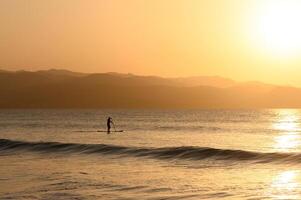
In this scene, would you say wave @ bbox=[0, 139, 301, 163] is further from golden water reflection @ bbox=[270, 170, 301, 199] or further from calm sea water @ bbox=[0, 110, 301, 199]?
golden water reflection @ bbox=[270, 170, 301, 199]

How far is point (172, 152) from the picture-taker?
36500 mm

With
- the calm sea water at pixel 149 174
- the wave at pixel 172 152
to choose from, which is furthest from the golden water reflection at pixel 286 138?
the calm sea water at pixel 149 174

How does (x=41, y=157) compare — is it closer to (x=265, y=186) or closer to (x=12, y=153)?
(x=12, y=153)

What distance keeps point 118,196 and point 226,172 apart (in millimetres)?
8417

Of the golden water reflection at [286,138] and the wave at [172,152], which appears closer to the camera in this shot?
the wave at [172,152]

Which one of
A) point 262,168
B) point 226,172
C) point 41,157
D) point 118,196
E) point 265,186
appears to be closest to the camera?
point 118,196

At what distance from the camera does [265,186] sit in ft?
67.5

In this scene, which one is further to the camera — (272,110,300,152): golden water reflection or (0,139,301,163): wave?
(272,110,300,152): golden water reflection

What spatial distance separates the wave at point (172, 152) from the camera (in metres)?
33.0

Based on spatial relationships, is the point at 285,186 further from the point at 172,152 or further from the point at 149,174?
the point at 172,152

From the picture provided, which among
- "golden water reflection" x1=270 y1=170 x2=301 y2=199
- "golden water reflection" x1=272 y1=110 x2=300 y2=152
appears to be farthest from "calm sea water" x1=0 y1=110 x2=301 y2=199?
"golden water reflection" x1=272 y1=110 x2=300 y2=152

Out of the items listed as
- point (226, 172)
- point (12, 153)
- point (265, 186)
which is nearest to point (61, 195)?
point (265, 186)

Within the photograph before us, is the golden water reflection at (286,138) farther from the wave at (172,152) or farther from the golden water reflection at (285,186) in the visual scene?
the golden water reflection at (285,186)

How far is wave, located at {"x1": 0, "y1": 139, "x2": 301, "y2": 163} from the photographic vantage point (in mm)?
33037
